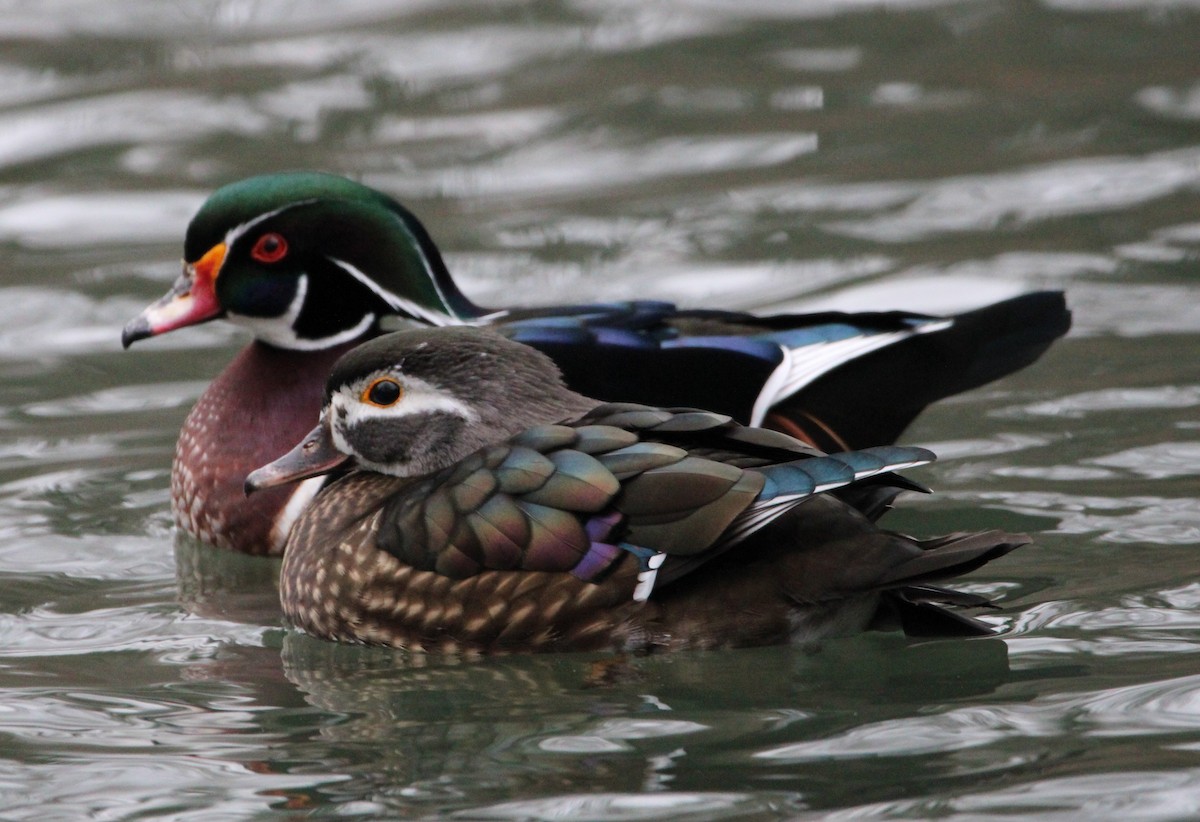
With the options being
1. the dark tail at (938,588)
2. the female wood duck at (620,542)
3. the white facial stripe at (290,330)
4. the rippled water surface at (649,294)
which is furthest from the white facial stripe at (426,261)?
the dark tail at (938,588)

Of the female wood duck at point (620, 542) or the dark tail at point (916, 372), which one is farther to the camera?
the dark tail at point (916, 372)

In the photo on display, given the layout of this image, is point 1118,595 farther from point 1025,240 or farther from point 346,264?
point 1025,240

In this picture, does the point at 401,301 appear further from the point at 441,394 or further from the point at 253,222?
the point at 441,394

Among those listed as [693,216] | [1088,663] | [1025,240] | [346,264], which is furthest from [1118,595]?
[693,216]

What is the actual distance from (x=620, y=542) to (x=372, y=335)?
67.8 inches

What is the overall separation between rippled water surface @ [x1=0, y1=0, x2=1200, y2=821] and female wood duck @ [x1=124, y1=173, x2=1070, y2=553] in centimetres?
24

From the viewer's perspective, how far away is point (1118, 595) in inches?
173

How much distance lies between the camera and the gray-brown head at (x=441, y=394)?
442 cm

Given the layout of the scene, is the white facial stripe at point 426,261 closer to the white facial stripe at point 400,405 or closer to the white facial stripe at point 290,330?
the white facial stripe at point 290,330

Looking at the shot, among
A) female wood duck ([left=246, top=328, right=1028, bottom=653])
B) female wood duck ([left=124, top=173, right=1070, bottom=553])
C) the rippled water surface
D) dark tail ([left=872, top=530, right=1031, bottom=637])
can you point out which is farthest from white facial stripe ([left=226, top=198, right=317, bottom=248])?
dark tail ([left=872, top=530, right=1031, bottom=637])

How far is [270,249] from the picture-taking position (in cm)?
534

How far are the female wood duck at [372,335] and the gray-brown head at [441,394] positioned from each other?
57 centimetres

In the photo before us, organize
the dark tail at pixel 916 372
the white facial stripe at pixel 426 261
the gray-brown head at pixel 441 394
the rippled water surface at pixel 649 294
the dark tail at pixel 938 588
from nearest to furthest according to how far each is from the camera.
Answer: the rippled water surface at pixel 649 294
the dark tail at pixel 938 588
the gray-brown head at pixel 441 394
the dark tail at pixel 916 372
the white facial stripe at pixel 426 261

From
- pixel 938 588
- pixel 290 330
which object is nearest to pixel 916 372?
pixel 938 588
